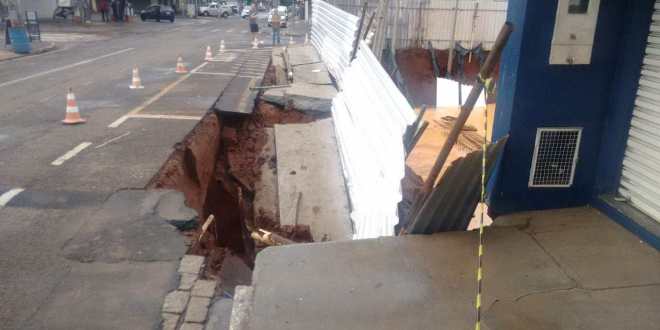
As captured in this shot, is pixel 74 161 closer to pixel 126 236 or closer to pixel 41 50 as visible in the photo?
pixel 126 236

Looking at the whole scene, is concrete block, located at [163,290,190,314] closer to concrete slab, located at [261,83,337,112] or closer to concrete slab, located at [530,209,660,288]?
concrete slab, located at [530,209,660,288]

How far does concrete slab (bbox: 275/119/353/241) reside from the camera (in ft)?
21.4

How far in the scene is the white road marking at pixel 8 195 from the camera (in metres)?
5.96

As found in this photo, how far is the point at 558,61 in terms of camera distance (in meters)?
4.70

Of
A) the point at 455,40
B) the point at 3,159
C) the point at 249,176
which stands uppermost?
the point at 455,40

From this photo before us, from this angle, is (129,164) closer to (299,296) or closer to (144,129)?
(144,129)

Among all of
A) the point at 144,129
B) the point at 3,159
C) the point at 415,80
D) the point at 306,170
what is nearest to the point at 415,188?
the point at 306,170

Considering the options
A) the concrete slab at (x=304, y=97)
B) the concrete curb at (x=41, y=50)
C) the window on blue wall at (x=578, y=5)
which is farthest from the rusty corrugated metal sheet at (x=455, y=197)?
the concrete curb at (x=41, y=50)

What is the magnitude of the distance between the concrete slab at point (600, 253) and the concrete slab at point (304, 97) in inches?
271

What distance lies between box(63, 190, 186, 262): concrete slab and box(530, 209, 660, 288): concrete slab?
3307 mm

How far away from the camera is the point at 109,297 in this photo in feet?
13.9

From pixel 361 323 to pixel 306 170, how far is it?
15.1 ft

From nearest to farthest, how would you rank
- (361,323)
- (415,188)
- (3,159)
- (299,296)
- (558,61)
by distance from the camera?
(361,323) → (299,296) → (558,61) → (415,188) → (3,159)

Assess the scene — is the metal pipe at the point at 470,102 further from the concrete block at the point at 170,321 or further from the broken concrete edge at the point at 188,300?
the concrete block at the point at 170,321
